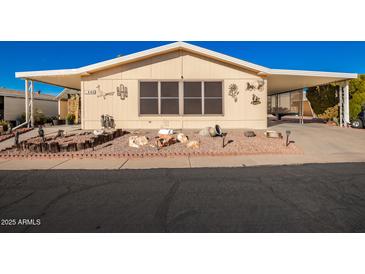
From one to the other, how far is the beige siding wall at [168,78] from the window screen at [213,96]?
0.25 meters

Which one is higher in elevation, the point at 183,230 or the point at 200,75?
the point at 200,75

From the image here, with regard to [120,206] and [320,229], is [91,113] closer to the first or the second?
[120,206]

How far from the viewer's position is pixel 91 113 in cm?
1185

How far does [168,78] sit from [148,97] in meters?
1.37

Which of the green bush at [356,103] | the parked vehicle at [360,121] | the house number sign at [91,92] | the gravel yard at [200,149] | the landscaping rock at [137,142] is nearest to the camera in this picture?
the gravel yard at [200,149]

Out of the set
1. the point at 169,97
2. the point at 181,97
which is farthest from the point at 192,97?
the point at 169,97

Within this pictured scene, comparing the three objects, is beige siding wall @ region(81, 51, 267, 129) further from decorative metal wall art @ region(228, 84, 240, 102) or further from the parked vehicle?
the parked vehicle

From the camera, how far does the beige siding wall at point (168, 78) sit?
38.3ft

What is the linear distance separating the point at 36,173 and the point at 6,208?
2182 mm

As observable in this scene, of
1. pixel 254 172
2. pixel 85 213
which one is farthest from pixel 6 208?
pixel 254 172

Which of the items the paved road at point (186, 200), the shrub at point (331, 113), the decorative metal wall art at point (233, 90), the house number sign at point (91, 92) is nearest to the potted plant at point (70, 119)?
the house number sign at point (91, 92)

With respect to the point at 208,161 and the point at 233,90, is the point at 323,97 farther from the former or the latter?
the point at 208,161

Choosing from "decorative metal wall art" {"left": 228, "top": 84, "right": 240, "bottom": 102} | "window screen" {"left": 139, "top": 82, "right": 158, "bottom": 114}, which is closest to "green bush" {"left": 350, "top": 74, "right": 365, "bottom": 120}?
"decorative metal wall art" {"left": 228, "top": 84, "right": 240, "bottom": 102}

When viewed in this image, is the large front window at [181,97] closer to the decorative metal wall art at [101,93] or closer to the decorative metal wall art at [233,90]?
the decorative metal wall art at [233,90]
